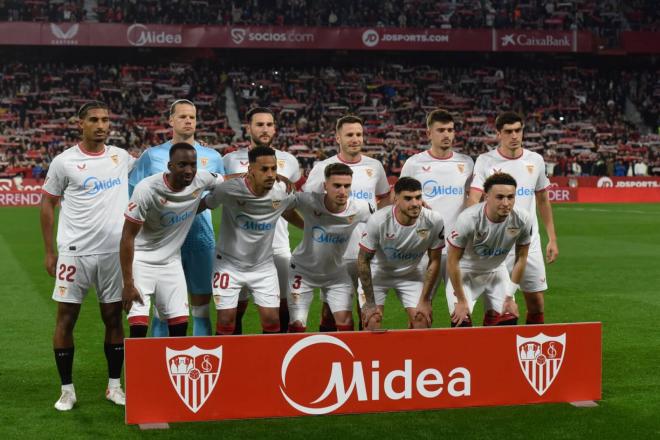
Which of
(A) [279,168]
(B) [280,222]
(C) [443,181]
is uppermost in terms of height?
(A) [279,168]

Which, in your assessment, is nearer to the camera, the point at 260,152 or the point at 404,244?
the point at 260,152

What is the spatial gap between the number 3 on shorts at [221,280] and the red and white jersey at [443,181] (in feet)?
6.17

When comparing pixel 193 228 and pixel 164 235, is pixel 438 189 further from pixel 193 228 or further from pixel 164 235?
pixel 164 235

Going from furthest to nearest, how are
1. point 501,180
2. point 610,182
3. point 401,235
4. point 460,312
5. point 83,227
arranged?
1. point 610,182
2. point 401,235
3. point 460,312
4. point 501,180
5. point 83,227

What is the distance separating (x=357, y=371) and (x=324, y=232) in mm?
1447

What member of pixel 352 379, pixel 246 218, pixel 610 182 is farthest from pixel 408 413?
pixel 610 182

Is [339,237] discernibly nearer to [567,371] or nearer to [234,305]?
[234,305]

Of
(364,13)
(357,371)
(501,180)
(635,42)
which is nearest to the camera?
(357,371)

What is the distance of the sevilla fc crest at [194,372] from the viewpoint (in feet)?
19.8

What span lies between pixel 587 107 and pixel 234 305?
4019cm

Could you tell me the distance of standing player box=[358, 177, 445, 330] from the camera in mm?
6848

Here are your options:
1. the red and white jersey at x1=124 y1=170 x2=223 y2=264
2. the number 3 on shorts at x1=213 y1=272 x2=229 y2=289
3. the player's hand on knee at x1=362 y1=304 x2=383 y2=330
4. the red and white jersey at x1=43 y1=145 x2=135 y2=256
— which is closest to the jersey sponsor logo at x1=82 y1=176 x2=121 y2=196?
the red and white jersey at x1=43 y1=145 x2=135 y2=256

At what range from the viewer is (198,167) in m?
7.56

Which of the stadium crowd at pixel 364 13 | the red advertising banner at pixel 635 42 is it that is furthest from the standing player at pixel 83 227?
the red advertising banner at pixel 635 42
